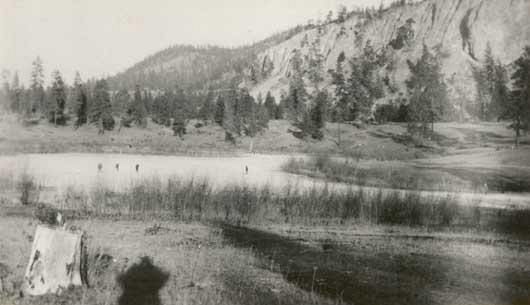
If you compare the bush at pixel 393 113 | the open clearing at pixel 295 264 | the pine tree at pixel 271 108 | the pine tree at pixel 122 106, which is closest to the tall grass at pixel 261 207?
the open clearing at pixel 295 264

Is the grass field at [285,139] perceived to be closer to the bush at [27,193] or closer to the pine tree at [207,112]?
the pine tree at [207,112]

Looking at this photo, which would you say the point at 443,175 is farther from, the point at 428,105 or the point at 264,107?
the point at 264,107

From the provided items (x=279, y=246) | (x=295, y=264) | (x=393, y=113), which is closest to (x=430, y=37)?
(x=393, y=113)

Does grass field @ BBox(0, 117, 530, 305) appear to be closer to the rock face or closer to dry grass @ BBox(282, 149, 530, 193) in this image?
dry grass @ BBox(282, 149, 530, 193)

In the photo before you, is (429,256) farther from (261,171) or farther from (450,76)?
(450,76)

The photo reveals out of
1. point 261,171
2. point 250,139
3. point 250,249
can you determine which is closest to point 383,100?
point 250,139

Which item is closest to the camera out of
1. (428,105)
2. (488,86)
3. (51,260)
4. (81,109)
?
(51,260)
